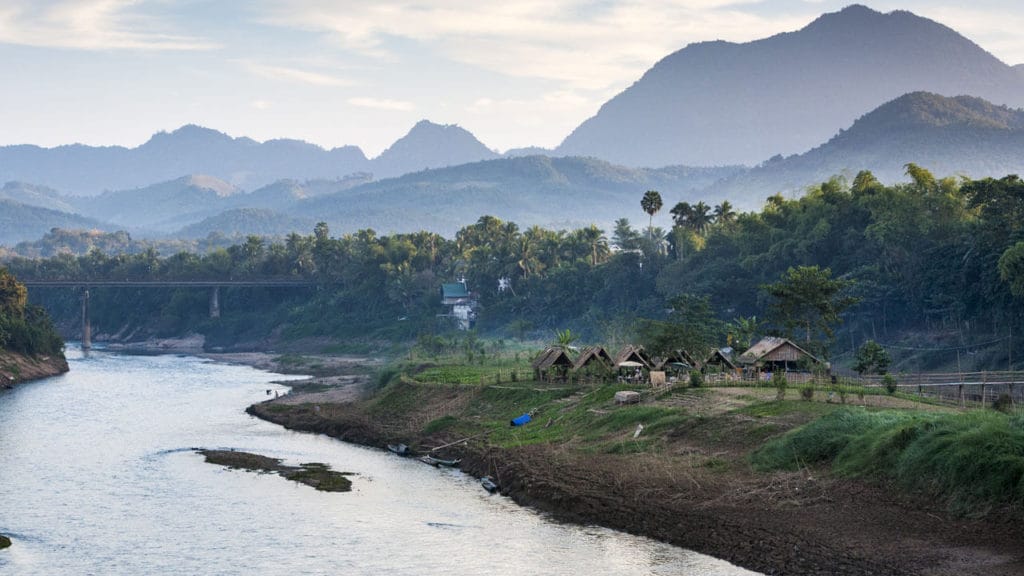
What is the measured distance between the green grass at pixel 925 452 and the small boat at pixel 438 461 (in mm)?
22029

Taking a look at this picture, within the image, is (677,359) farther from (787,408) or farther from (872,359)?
(787,408)

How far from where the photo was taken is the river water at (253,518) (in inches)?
1967

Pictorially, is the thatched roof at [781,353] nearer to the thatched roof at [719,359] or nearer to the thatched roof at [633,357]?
the thatched roof at [719,359]

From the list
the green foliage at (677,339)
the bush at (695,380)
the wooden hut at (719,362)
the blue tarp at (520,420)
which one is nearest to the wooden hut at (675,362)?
the green foliage at (677,339)

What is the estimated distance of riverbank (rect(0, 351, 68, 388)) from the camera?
429 feet

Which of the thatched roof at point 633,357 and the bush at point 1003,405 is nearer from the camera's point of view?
the bush at point 1003,405

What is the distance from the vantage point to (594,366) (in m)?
88.2

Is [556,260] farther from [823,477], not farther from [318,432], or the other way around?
[823,477]

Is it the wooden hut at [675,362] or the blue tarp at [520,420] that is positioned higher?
the wooden hut at [675,362]

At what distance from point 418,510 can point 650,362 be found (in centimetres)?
3176

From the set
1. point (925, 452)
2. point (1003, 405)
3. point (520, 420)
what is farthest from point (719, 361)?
point (925, 452)

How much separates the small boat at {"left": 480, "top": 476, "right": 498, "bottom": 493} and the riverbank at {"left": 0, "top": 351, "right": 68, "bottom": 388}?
78678 millimetres

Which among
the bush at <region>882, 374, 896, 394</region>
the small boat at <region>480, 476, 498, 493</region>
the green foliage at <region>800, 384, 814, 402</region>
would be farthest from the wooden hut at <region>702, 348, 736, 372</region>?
the small boat at <region>480, 476, 498, 493</region>

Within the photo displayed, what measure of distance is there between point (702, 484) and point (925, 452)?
1101 cm
